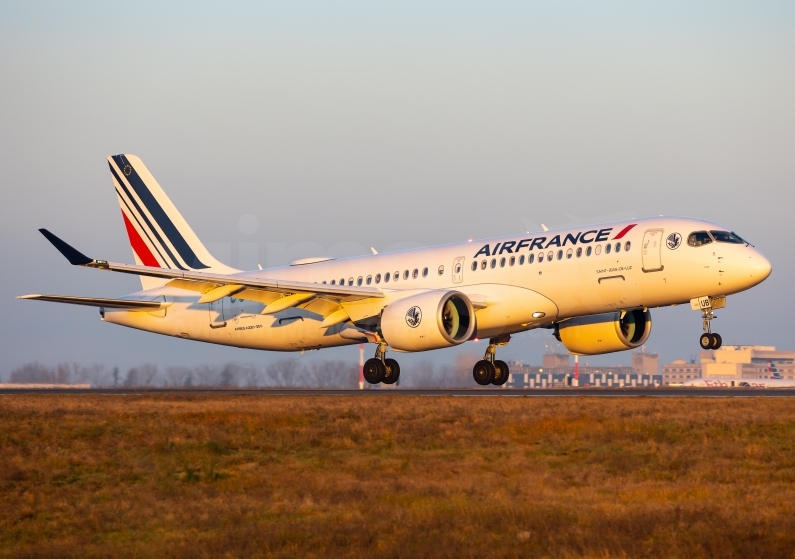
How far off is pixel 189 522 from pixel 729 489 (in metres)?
8.66

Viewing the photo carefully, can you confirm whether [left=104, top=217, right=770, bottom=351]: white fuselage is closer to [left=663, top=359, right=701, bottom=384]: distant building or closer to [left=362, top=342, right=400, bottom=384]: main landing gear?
[left=362, top=342, right=400, bottom=384]: main landing gear

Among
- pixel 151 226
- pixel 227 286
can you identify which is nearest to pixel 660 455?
pixel 227 286

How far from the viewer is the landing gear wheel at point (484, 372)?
141ft

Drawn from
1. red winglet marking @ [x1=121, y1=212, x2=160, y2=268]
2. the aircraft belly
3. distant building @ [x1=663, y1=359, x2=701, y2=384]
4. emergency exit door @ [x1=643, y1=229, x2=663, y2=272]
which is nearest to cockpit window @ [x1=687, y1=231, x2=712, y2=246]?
emergency exit door @ [x1=643, y1=229, x2=663, y2=272]

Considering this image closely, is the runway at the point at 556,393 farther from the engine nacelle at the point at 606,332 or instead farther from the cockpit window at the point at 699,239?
the cockpit window at the point at 699,239

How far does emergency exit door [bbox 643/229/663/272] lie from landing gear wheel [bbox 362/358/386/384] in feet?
35.1

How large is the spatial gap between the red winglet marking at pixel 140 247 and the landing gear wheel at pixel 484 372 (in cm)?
1537

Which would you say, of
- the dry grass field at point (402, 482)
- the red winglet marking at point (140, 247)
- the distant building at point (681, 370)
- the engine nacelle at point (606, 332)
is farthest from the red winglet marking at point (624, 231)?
the distant building at point (681, 370)

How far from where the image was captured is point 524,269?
3788cm

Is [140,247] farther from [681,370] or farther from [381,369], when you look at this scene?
[681,370]

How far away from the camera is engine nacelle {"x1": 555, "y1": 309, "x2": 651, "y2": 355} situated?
41688 millimetres

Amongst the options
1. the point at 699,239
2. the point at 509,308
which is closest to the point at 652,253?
the point at 699,239

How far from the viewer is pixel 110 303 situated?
147ft

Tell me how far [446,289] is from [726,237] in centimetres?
1008
